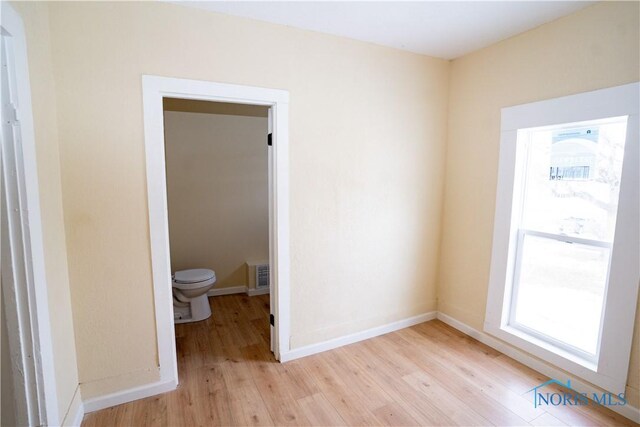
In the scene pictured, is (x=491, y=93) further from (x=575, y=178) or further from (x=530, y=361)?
(x=530, y=361)

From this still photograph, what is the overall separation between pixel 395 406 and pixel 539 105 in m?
2.22

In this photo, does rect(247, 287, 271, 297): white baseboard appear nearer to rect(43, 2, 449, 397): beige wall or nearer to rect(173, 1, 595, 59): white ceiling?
rect(43, 2, 449, 397): beige wall

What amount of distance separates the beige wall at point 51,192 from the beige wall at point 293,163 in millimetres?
65

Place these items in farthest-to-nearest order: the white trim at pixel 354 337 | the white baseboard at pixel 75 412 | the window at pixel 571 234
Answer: the white trim at pixel 354 337 → the window at pixel 571 234 → the white baseboard at pixel 75 412

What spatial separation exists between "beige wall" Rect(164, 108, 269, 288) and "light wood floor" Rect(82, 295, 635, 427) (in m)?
1.16

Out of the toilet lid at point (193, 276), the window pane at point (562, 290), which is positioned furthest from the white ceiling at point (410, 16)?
the toilet lid at point (193, 276)

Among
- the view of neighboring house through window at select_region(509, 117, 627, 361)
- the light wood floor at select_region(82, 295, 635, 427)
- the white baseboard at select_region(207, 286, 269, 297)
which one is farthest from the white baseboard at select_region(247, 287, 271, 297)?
the view of neighboring house through window at select_region(509, 117, 627, 361)

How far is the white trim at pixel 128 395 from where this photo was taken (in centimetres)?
186

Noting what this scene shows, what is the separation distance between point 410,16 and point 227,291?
11.2ft

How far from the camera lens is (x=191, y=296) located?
10.0ft

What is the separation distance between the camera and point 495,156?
247 centimetres

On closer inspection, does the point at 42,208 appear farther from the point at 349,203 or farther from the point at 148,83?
the point at 349,203

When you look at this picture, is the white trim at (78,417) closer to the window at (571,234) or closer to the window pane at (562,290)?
the window at (571,234)

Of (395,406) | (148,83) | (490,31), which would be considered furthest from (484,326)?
(148,83)
